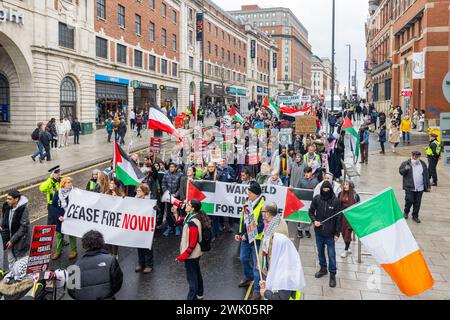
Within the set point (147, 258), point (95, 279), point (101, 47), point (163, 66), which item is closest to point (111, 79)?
point (101, 47)

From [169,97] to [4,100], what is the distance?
86.5 ft

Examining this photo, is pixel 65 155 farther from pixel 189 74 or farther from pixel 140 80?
pixel 189 74

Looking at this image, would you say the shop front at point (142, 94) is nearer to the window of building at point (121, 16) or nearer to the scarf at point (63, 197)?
the window of building at point (121, 16)

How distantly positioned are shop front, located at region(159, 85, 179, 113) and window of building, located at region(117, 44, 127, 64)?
360 inches

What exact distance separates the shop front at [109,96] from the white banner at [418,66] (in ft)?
79.0

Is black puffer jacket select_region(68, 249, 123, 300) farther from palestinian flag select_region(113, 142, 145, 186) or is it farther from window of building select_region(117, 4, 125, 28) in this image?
window of building select_region(117, 4, 125, 28)

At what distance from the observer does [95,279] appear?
4.98m

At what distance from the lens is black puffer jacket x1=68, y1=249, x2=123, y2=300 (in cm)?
496

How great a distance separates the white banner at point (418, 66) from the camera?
3275cm

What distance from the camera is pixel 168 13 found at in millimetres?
52344

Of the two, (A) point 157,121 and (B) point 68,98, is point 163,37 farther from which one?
(A) point 157,121

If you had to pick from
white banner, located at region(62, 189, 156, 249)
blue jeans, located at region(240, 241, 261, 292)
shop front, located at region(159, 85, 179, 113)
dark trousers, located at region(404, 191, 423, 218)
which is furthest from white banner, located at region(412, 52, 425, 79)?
white banner, located at region(62, 189, 156, 249)

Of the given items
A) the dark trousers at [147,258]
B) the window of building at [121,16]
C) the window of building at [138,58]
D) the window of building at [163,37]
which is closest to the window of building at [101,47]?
the window of building at [121,16]

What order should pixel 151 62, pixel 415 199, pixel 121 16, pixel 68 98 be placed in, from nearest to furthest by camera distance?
pixel 415 199 → pixel 68 98 → pixel 121 16 → pixel 151 62
